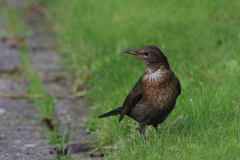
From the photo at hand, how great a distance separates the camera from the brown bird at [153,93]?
3.61 meters

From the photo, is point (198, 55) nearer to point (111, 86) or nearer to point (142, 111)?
point (111, 86)

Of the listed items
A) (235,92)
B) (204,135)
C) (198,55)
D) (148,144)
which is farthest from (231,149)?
(198,55)

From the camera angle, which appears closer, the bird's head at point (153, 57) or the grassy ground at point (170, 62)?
the grassy ground at point (170, 62)

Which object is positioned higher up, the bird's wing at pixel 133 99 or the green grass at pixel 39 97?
the bird's wing at pixel 133 99

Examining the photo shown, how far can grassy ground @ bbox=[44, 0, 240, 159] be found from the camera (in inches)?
137

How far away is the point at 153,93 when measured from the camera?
363 centimetres

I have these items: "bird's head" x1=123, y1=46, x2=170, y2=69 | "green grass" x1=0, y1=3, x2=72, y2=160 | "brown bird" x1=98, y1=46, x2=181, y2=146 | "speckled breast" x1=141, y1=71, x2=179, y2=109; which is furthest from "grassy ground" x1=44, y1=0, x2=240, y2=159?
"bird's head" x1=123, y1=46, x2=170, y2=69

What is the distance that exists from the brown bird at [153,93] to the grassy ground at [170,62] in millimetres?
193

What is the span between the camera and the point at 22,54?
22.8ft

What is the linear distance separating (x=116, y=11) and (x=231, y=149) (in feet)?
16.0

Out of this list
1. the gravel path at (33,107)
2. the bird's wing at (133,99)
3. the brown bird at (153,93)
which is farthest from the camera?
the gravel path at (33,107)

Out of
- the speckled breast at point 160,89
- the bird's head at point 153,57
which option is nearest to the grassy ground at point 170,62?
the speckled breast at point 160,89

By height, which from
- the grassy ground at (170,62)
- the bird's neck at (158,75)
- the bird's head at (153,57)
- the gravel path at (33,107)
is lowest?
the gravel path at (33,107)

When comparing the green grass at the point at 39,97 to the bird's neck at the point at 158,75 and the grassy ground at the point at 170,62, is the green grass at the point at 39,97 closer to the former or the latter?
the grassy ground at the point at 170,62
